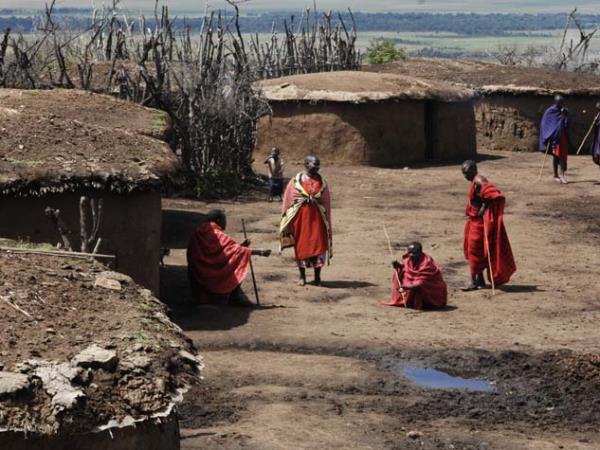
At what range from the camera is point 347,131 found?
74.6 feet

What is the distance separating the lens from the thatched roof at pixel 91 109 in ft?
46.3

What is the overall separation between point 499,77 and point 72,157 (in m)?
16.1

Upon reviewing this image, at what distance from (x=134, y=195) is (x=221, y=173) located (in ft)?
26.3

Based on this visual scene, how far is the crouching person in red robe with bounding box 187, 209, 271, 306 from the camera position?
1278 centimetres

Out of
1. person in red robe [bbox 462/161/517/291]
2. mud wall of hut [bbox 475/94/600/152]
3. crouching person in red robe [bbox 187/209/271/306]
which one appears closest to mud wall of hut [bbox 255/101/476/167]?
mud wall of hut [bbox 475/94/600/152]

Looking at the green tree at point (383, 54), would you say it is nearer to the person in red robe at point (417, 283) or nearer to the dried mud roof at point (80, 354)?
the person in red robe at point (417, 283)

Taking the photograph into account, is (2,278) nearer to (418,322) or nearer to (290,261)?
(418,322)

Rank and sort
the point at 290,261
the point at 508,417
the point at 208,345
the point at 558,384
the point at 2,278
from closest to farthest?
the point at 2,278
the point at 508,417
the point at 558,384
the point at 208,345
the point at 290,261

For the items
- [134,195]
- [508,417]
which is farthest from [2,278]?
[134,195]

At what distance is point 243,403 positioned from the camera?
9875mm

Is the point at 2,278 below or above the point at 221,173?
above

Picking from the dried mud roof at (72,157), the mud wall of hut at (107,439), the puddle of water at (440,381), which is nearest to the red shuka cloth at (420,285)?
the puddle of water at (440,381)

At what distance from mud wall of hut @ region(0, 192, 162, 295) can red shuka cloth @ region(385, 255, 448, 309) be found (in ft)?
7.47

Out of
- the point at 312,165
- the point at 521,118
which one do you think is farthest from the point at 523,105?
the point at 312,165
